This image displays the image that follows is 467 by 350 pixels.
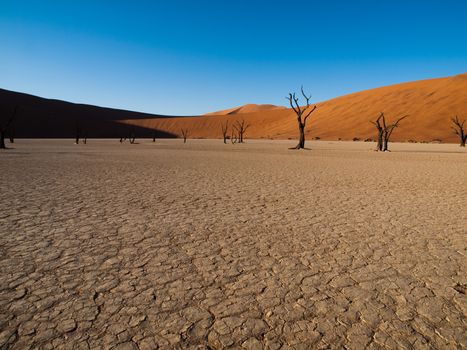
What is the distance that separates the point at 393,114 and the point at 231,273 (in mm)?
57580

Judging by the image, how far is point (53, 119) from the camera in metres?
79.1

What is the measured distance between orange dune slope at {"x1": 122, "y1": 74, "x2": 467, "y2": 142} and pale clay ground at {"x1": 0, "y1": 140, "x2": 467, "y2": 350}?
4321 centimetres

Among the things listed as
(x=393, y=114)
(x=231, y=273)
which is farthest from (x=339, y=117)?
(x=231, y=273)

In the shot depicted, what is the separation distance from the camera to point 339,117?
61406mm

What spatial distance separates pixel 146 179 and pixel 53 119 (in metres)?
83.1

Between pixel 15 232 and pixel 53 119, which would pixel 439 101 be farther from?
pixel 53 119

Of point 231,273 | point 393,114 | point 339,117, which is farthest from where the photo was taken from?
point 339,117

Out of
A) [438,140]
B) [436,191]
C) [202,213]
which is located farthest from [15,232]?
[438,140]

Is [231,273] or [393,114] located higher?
[393,114]

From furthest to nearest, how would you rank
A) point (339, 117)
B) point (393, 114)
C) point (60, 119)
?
1. point (60, 119)
2. point (339, 117)
3. point (393, 114)

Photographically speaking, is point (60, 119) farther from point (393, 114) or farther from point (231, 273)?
point (231, 273)

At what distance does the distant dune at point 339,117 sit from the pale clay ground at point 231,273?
43.2m

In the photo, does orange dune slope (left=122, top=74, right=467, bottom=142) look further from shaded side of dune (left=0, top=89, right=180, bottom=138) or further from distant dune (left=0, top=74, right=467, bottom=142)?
shaded side of dune (left=0, top=89, right=180, bottom=138)

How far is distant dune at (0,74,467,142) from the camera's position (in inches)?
1833
